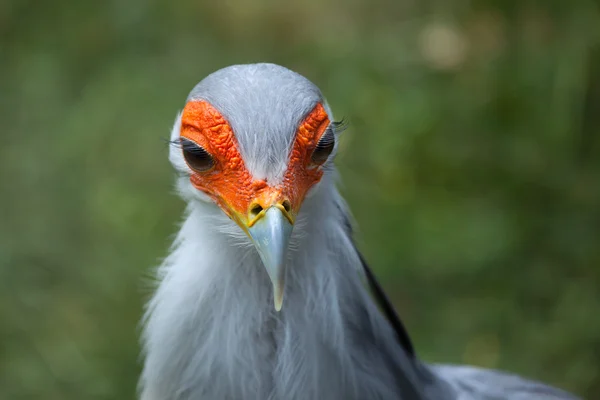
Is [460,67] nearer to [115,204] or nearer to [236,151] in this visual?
[115,204]

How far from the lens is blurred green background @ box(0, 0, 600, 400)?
151 inches

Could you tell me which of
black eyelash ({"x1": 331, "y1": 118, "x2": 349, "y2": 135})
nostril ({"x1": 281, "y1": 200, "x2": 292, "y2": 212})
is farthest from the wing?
nostril ({"x1": 281, "y1": 200, "x2": 292, "y2": 212})

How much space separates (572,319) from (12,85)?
11.2ft

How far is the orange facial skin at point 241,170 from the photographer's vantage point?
1.79 meters

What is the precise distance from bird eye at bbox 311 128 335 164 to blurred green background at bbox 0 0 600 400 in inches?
81.8

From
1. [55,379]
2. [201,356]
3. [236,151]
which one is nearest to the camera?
[236,151]

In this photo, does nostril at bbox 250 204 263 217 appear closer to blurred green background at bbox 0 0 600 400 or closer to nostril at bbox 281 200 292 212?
nostril at bbox 281 200 292 212

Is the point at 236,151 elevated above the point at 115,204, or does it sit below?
above

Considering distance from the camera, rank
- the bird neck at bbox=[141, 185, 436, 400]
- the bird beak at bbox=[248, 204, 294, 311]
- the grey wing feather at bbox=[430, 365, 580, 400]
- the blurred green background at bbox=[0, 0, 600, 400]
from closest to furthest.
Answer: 1. the bird beak at bbox=[248, 204, 294, 311]
2. the bird neck at bbox=[141, 185, 436, 400]
3. the grey wing feather at bbox=[430, 365, 580, 400]
4. the blurred green background at bbox=[0, 0, 600, 400]

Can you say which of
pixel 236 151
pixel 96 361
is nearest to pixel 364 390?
pixel 236 151

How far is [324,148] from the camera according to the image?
1.90 meters

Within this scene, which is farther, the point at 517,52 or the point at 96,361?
the point at 517,52

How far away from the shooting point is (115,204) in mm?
4375

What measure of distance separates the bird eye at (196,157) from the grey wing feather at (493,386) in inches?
43.0
